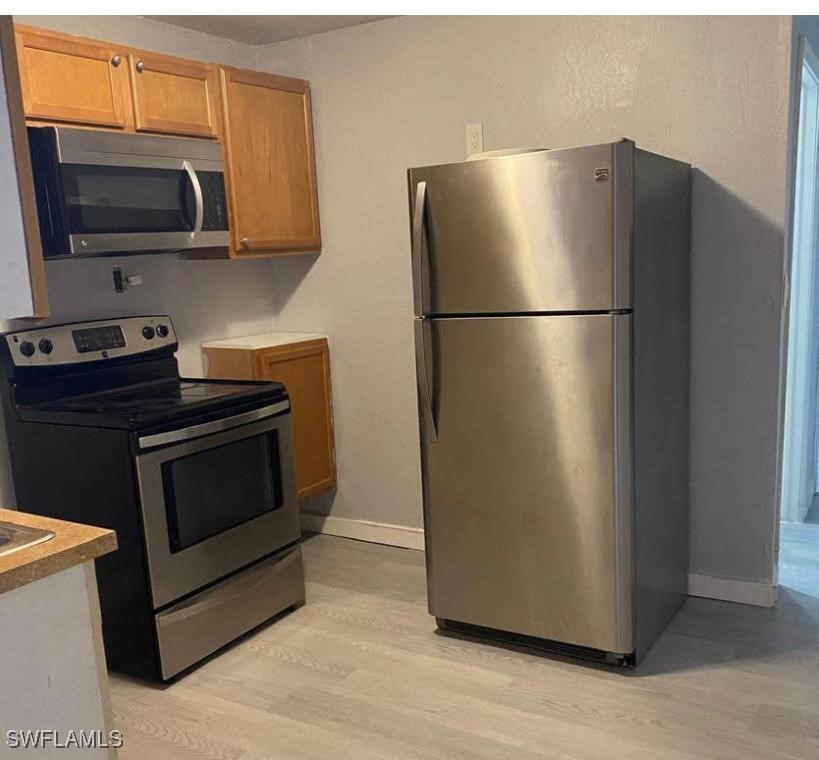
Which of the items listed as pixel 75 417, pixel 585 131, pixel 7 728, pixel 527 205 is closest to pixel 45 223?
pixel 75 417

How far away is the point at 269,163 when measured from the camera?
3.19m

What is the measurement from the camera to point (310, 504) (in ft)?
12.4

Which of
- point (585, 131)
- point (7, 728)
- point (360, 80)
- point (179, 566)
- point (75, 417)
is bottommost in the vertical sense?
point (179, 566)

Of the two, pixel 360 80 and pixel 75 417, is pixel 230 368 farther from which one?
pixel 360 80

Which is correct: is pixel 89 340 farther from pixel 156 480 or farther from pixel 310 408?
pixel 310 408

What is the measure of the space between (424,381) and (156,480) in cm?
86

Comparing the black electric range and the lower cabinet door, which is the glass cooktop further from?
the lower cabinet door

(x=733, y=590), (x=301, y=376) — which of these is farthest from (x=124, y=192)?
(x=733, y=590)

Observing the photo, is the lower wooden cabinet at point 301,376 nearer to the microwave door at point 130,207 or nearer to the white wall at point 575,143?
the white wall at point 575,143

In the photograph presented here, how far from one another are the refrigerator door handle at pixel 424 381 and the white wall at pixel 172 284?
1186mm

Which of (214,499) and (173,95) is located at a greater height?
(173,95)

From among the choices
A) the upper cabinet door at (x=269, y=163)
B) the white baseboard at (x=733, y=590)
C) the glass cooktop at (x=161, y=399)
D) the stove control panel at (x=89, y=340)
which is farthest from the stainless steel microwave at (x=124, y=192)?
the white baseboard at (x=733, y=590)

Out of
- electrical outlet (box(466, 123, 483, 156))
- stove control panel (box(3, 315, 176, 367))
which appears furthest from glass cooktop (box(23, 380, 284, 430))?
electrical outlet (box(466, 123, 483, 156))

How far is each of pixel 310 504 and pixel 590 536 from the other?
5.75ft
